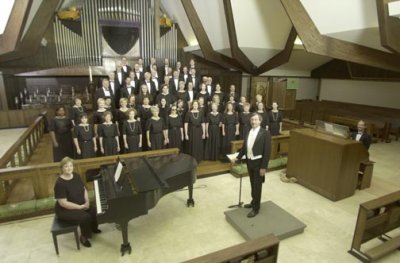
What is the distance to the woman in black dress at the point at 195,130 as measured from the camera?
575 cm

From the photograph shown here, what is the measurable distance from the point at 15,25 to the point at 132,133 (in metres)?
3.94

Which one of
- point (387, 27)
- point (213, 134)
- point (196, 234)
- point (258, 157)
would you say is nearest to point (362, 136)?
point (387, 27)

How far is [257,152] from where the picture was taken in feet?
11.8

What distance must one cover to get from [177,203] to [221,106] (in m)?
3.30

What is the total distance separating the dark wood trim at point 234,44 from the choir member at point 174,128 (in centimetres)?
333

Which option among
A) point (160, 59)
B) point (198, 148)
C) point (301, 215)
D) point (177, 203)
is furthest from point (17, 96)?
point (301, 215)

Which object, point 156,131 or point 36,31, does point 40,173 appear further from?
point 36,31

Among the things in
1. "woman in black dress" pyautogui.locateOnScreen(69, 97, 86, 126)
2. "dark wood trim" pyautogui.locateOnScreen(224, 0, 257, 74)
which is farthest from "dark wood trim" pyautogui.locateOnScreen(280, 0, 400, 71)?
"woman in black dress" pyautogui.locateOnScreen(69, 97, 86, 126)

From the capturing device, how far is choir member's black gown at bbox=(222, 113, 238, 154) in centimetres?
618

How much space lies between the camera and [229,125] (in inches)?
245

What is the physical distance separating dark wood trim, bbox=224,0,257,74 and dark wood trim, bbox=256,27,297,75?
556mm

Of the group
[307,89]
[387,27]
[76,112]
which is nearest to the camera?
[387,27]

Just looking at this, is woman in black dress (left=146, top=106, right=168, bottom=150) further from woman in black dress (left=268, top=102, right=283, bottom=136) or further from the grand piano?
woman in black dress (left=268, top=102, right=283, bottom=136)

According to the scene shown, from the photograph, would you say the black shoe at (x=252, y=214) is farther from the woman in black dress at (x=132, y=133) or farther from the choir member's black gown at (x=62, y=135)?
the choir member's black gown at (x=62, y=135)
